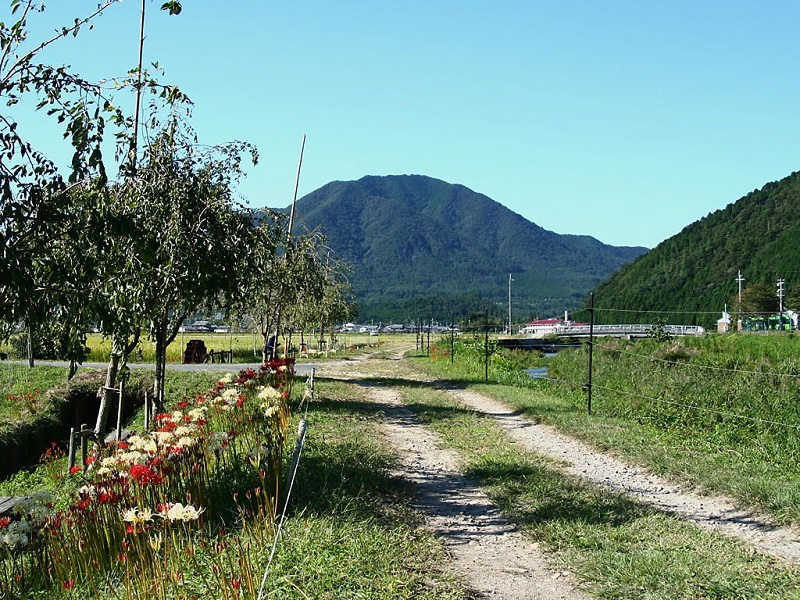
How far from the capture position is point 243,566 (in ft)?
12.0

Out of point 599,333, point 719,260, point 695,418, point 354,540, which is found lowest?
point 354,540

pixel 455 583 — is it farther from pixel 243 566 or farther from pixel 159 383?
pixel 159 383

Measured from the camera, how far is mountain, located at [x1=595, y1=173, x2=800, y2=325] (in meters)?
70.1

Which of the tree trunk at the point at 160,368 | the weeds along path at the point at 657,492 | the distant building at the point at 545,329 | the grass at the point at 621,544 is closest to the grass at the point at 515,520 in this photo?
the grass at the point at 621,544

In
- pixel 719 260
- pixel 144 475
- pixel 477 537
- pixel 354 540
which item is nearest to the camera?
pixel 144 475

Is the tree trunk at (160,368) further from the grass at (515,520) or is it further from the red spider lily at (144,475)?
the red spider lily at (144,475)

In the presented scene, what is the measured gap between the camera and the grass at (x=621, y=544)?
4.89 metres

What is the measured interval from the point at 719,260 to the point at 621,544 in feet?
290

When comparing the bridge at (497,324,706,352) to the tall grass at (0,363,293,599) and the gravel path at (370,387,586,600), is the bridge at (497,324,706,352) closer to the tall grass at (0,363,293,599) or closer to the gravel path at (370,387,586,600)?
the gravel path at (370,387,586,600)

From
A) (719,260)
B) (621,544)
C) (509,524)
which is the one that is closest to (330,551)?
(509,524)

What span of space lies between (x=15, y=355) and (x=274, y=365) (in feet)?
81.1

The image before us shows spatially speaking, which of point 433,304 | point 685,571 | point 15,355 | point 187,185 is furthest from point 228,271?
point 433,304

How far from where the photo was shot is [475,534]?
245 inches

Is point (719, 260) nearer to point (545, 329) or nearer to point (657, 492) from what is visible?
point (545, 329)
